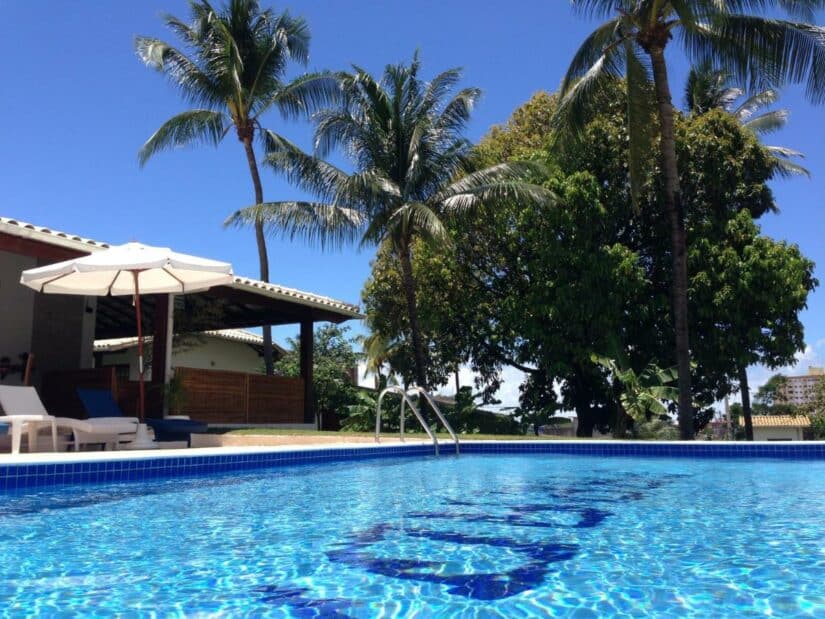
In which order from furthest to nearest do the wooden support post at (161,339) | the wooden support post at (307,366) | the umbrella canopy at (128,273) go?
1. the wooden support post at (307,366)
2. the wooden support post at (161,339)
3. the umbrella canopy at (128,273)

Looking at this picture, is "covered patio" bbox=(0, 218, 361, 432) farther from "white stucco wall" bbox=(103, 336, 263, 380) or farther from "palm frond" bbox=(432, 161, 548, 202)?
"white stucco wall" bbox=(103, 336, 263, 380)

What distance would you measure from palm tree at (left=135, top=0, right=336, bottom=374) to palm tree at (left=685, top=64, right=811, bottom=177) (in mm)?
12133

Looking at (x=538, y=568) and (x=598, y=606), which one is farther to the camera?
(x=538, y=568)

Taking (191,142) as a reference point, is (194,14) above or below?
above

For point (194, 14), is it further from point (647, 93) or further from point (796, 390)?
point (796, 390)

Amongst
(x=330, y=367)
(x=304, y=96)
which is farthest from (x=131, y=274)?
(x=330, y=367)

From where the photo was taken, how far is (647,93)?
52.6 feet

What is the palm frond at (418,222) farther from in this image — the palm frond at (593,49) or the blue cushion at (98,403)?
the blue cushion at (98,403)

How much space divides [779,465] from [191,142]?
16411 millimetres

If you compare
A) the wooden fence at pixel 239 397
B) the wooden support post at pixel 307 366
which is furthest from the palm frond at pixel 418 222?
the wooden fence at pixel 239 397

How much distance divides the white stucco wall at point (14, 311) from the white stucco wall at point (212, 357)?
8.75 meters

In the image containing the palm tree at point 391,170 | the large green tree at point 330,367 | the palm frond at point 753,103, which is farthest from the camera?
the palm frond at point 753,103

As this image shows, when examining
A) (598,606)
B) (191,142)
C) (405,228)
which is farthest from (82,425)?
(191,142)

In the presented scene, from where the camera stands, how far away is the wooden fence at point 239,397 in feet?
45.7
